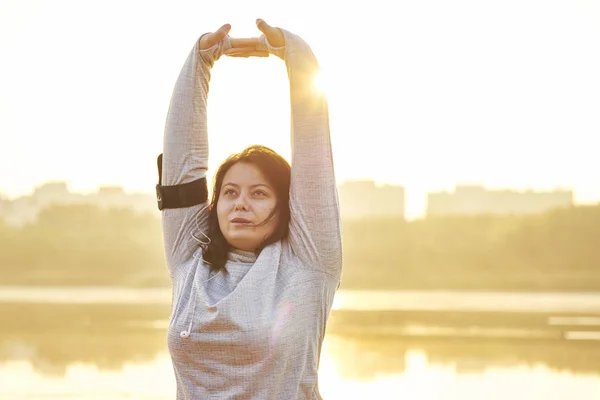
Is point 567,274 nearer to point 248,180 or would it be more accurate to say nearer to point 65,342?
point 65,342

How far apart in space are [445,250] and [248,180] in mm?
16708

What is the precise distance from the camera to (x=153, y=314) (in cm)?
820

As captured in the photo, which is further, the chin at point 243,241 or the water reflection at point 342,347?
the water reflection at point 342,347

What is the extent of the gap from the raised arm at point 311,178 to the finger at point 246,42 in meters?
0.07

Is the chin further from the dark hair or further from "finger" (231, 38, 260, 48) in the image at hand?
"finger" (231, 38, 260, 48)

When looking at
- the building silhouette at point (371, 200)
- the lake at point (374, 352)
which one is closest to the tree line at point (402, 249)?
the building silhouette at point (371, 200)

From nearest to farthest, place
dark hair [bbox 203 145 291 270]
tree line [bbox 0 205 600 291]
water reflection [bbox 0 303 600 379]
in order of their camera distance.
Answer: dark hair [bbox 203 145 291 270] < water reflection [bbox 0 303 600 379] < tree line [bbox 0 205 600 291]

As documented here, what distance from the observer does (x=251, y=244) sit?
4.82 ft

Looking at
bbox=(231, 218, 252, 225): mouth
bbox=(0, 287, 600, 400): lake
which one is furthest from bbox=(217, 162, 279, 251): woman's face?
bbox=(0, 287, 600, 400): lake

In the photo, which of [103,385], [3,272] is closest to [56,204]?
[3,272]

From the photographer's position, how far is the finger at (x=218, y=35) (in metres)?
1.53

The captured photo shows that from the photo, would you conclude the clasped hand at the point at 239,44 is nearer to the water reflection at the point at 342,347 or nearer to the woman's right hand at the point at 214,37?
the woman's right hand at the point at 214,37

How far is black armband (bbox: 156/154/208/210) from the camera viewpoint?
5.00 feet

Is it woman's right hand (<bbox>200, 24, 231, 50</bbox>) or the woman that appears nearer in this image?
the woman
